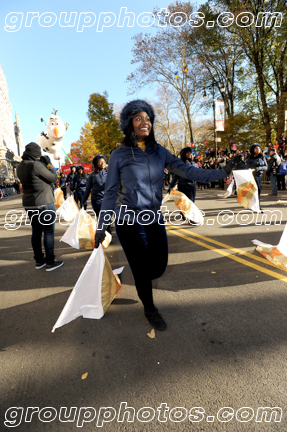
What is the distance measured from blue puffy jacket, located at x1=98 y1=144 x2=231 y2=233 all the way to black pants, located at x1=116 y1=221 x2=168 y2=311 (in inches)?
4.4

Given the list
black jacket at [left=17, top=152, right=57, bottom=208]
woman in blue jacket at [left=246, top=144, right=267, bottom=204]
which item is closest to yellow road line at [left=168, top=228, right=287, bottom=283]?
black jacket at [left=17, top=152, right=57, bottom=208]

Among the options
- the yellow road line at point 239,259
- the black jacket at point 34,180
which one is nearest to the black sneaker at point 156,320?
the yellow road line at point 239,259

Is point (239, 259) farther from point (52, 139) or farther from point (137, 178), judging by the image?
point (52, 139)

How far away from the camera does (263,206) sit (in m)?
9.32

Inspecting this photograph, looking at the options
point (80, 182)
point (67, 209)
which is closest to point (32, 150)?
point (67, 209)

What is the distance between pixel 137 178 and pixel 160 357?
1.56m

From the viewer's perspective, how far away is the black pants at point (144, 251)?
8.78 ft

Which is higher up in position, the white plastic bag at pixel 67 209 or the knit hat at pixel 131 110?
the knit hat at pixel 131 110

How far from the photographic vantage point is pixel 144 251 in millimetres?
2699

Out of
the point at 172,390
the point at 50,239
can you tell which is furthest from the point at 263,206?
the point at 172,390

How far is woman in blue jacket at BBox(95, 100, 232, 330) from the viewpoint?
261cm

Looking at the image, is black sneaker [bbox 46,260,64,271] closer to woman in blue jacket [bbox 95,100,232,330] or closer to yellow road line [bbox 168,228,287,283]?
woman in blue jacket [bbox 95,100,232,330]

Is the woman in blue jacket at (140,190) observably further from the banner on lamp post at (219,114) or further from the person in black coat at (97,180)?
the banner on lamp post at (219,114)

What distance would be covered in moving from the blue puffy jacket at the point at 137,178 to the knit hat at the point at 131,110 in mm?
240
